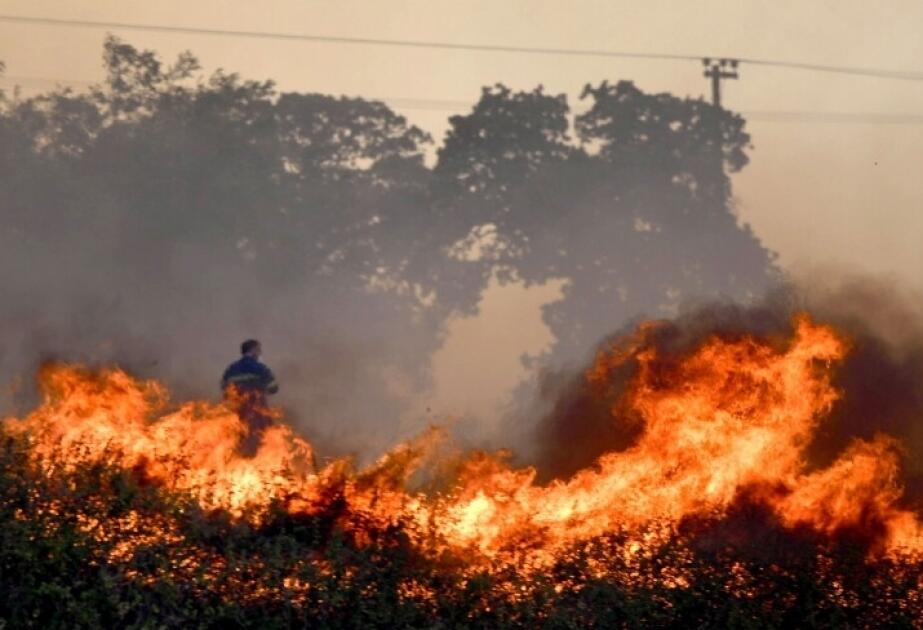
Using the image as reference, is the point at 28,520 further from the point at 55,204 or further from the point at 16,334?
the point at 55,204

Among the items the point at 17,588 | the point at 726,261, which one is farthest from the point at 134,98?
the point at 17,588

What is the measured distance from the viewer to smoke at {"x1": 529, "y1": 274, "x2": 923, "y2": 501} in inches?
599

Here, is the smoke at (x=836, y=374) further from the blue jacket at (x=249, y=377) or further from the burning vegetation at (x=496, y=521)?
the blue jacket at (x=249, y=377)

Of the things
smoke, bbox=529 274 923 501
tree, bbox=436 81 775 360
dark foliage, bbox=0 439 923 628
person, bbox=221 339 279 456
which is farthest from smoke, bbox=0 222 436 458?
dark foliage, bbox=0 439 923 628

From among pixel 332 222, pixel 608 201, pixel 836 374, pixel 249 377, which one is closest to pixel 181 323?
pixel 332 222

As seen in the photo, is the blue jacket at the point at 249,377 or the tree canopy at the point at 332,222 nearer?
the blue jacket at the point at 249,377

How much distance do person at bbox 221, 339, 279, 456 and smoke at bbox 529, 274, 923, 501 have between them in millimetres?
3747

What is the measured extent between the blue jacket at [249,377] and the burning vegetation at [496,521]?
12.8 feet

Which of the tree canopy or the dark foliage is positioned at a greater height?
the tree canopy

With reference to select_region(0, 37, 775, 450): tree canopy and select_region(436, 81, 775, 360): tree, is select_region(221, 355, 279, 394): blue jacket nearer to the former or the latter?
select_region(0, 37, 775, 450): tree canopy

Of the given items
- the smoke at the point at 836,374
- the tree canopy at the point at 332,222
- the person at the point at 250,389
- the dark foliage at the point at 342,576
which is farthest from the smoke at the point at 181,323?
the dark foliage at the point at 342,576

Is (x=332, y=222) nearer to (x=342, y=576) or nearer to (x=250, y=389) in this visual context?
(x=250, y=389)

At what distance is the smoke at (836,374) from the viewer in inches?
599

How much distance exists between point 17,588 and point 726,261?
47.0 m
